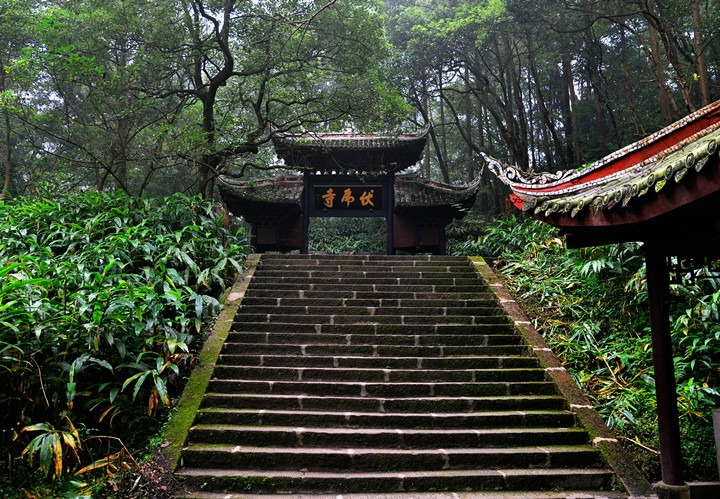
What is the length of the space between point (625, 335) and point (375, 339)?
9.07 feet

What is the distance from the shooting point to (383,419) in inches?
161

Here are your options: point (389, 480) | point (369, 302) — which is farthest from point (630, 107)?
point (389, 480)

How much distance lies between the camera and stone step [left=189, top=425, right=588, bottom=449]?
3.81 m

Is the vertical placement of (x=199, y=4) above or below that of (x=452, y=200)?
above

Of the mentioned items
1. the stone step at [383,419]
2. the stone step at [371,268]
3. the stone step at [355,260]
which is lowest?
the stone step at [383,419]

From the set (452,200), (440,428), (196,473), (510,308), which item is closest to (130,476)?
(196,473)

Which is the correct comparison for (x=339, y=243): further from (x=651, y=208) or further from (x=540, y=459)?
(x=651, y=208)

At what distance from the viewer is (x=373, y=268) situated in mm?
7695

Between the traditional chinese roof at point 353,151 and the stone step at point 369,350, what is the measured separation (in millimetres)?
6167

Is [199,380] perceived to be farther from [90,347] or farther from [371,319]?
[371,319]

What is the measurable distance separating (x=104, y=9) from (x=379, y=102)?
4703 mm

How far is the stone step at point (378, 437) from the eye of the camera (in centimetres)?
381

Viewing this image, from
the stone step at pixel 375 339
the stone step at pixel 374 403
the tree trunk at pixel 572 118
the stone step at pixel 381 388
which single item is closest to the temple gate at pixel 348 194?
the tree trunk at pixel 572 118

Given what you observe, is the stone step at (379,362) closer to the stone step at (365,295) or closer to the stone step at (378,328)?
the stone step at (378,328)
